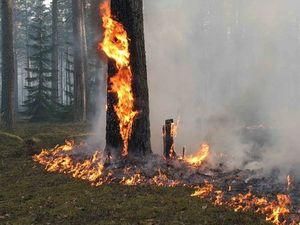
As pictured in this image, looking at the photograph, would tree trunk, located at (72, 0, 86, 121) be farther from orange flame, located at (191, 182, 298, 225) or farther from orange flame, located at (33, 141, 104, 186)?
orange flame, located at (191, 182, 298, 225)

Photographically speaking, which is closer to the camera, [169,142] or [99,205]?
[99,205]

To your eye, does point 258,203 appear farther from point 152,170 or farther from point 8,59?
point 8,59

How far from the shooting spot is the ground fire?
28.5ft

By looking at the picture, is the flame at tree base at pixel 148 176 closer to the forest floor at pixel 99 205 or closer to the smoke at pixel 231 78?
the forest floor at pixel 99 205

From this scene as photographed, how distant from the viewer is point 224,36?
56.2 m

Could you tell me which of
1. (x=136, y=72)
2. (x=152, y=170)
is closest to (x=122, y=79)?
(x=136, y=72)

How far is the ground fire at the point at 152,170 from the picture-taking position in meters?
8.67

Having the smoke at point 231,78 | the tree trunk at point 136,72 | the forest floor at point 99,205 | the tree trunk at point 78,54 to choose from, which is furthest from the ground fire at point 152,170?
the tree trunk at point 78,54

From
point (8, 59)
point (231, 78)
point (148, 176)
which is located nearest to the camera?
point (148, 176)

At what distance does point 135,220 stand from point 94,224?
68cm

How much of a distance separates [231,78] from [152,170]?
3512cm

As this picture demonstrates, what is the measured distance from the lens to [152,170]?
10375 mm

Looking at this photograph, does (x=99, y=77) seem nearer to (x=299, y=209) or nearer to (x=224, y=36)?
(x=299, y=209)

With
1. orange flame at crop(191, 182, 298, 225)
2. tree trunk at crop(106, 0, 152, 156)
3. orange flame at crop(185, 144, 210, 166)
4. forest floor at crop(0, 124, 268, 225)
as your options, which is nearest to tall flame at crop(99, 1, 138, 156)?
tree trunk at crop(106, 0, 152, 156)
